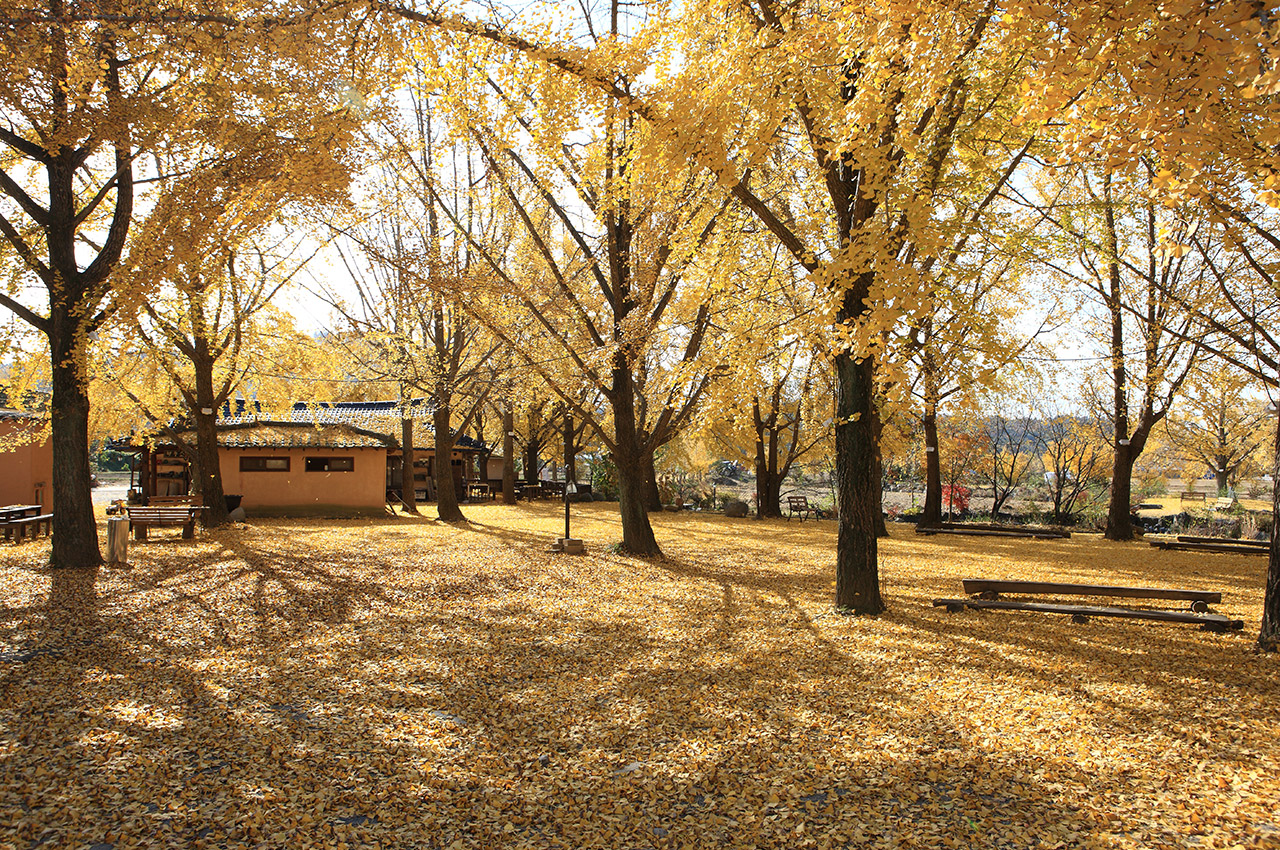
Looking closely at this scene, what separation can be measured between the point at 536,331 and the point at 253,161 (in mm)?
8220

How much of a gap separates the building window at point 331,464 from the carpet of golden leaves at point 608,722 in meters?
13.5

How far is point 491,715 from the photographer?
15.7 feet

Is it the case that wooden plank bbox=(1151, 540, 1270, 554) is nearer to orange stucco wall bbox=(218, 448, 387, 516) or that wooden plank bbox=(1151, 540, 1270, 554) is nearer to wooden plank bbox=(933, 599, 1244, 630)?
wooden plank bbox=(933, 599, 1244, 630)

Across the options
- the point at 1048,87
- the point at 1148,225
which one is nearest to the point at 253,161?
the point at 1048,87

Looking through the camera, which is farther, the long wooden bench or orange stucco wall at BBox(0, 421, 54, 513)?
orange stucco wall at BBox(0, 421, 54, 513)

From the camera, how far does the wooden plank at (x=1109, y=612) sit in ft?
22.6

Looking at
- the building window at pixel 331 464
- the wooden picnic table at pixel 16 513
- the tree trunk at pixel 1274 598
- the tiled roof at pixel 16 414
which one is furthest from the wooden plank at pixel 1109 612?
the tiled roof at pixel 16 414

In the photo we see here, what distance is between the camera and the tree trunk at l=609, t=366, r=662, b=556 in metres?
12.5

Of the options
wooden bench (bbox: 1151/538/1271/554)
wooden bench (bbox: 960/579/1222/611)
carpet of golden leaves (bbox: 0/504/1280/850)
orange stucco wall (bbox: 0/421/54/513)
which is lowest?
wooden bench (bbox: 1151/538/1271/554)

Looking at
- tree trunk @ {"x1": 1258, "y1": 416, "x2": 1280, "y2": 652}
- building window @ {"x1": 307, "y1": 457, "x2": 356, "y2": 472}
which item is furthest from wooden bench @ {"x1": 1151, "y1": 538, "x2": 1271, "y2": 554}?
building window @ {"x1": 307, "y1": 457, "x2": 356, "y2": 472}

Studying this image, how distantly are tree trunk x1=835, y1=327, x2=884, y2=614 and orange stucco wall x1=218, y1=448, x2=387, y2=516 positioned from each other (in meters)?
17.8

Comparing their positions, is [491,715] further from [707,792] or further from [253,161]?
[253,161]

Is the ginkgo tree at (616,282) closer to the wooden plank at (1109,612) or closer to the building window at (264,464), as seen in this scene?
the wooden plank at (1109,612)

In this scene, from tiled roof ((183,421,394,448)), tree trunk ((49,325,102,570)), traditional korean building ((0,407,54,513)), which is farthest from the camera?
tiled roof ((183,421,394,448))
